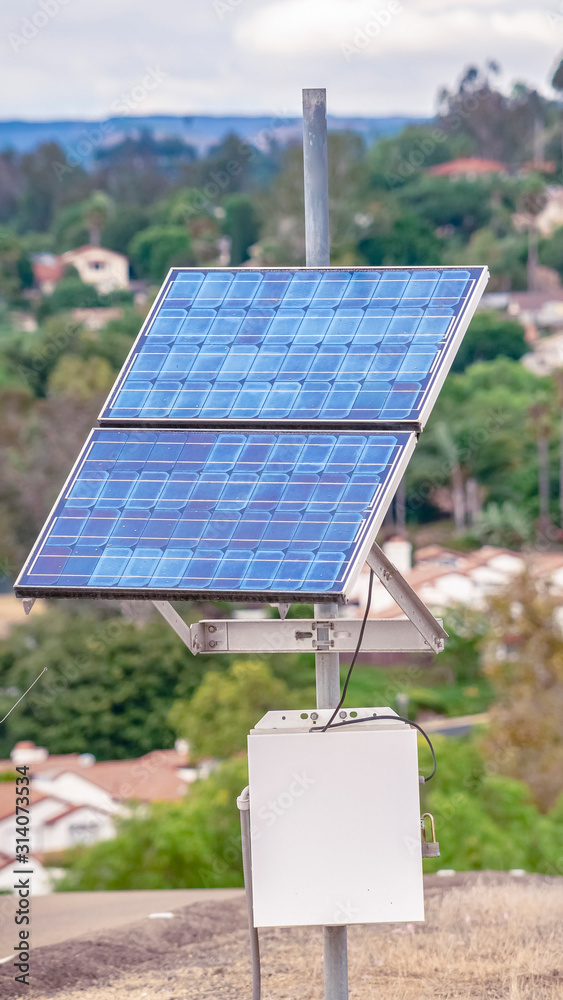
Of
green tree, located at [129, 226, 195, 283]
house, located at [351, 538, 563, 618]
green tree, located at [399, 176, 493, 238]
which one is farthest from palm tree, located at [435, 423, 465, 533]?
green tree, located at [399, 176, 493, 238]

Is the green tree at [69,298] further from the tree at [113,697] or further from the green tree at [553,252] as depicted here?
the tree at [113,697]

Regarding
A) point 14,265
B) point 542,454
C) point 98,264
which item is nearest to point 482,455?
point 542,454

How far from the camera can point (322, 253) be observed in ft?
22.7

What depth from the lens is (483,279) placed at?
6.65 metres

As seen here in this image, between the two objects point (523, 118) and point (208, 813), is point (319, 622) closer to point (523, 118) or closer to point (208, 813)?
point (208, 813)

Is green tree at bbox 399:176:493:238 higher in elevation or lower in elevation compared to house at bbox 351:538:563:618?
higher

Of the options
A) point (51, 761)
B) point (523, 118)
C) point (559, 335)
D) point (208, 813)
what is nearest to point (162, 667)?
point (51, 761)

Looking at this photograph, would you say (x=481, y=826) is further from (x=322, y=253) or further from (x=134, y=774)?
(x=134, y=774)

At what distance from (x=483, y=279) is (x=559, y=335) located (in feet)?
350

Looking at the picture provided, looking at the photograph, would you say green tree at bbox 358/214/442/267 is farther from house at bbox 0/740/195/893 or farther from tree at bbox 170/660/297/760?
house at bbox 0/740/195/893

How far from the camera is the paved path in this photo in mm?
9484

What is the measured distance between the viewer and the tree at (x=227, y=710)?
44219mm

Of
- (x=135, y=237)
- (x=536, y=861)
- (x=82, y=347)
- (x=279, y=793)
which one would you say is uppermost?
(x=135, y=237)

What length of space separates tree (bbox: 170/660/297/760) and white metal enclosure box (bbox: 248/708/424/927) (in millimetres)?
38058
